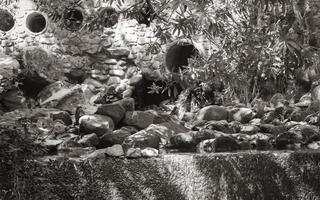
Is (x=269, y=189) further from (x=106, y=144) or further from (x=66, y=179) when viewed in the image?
(x=106, y=144)

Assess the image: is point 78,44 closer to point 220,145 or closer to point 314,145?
point 220,145

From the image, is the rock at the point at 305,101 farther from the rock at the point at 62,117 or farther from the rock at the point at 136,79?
the rock at the point at 62,117

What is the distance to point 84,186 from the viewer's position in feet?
11.2

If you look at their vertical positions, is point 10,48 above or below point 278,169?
above

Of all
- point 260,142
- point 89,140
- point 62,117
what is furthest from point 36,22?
point 260,142

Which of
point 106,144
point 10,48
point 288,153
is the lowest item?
point 106,144

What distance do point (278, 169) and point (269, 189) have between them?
0.52ft

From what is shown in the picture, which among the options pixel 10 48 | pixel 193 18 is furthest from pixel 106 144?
pixel 10 48

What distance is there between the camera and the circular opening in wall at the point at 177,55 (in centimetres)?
865

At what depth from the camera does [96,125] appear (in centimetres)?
589

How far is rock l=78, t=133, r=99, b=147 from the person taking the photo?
208 inches

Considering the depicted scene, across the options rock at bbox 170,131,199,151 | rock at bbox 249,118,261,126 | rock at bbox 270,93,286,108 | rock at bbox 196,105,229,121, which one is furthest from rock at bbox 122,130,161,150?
rock at bbox 270,93,286,108

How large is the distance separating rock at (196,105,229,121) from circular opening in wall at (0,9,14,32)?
153 inches

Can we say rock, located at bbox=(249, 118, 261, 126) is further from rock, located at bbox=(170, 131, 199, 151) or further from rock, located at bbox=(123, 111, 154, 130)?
rock, located at bbox=(170, 131, 199, 151)
